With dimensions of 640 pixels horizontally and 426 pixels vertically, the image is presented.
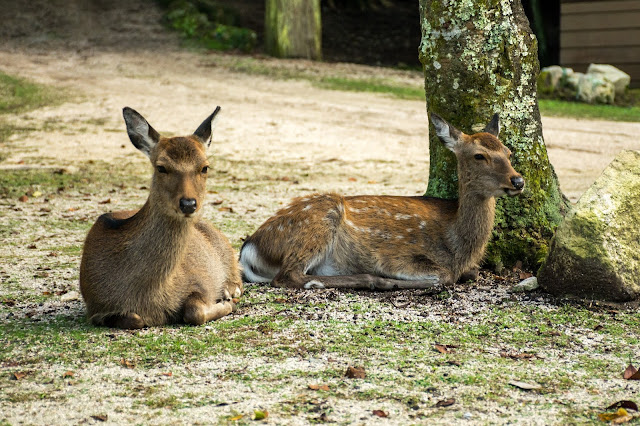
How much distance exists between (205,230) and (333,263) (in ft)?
3.34

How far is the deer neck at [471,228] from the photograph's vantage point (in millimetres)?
6375

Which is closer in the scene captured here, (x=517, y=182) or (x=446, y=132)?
(x=517, y=182)

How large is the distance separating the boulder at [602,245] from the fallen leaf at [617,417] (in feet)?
6.10

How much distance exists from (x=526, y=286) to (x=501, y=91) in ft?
4.96

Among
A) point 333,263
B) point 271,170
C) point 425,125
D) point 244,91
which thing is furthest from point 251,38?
point 333,263

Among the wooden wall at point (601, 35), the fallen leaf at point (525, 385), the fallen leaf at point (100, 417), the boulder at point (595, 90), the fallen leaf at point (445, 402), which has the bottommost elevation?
the fallen leaf at point (100, 417)

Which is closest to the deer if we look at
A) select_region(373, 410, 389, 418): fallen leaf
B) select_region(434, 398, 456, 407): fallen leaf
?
select_region(373, 410, 389, 418): fallen leaf

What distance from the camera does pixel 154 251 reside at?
202 inches

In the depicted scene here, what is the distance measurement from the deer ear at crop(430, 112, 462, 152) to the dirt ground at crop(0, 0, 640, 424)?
3.66 ft

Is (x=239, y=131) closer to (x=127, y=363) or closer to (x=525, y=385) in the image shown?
(x=127, y=363)

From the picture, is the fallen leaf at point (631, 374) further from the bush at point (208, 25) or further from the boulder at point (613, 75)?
the bush at point (208, 25)

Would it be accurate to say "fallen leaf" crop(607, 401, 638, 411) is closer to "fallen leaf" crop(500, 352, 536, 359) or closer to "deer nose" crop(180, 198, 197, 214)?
"fallen leaf" crop(500, 352, 536, 359)

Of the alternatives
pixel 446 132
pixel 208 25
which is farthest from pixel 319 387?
pixel 208 25

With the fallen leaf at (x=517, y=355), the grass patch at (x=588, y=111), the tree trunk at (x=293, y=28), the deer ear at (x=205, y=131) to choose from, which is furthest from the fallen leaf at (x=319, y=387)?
the tree trunk at (x=293, y=28)
